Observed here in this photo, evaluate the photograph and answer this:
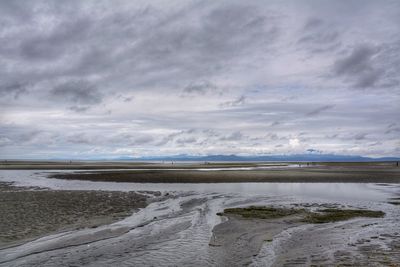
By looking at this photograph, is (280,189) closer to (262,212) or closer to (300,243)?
(262,212)

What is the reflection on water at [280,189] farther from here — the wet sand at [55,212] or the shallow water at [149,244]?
the shallow water at [149,244]

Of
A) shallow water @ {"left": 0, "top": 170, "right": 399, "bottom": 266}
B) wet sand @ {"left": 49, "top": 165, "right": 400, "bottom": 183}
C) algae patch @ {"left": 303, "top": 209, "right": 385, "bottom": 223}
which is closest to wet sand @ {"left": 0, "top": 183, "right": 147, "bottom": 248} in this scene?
shallow water @ {"left": 0, "top": 170, "right": 399, "bottom": 266}

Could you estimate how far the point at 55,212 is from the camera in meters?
23.4

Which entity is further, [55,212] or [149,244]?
[55,212]

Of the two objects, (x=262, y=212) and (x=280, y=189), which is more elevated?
(x=280, y=189)

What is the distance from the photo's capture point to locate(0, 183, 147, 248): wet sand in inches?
707

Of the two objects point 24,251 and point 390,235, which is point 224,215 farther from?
Result: point 24,251

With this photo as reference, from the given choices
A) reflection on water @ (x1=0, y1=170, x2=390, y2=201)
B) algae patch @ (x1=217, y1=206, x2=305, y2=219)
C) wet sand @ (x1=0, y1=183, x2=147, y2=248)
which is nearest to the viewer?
wet sand @ (x1=0, y1=183, x2=147, y2=248)

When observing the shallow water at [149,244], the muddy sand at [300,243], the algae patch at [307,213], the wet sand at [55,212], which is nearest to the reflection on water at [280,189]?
the wet sand at [55,212]

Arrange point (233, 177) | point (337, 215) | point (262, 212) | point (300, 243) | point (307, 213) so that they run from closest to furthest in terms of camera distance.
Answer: point (300, 243)
point (337, 215)
point (307, 213)
point (262, 212)
point (233, 177)

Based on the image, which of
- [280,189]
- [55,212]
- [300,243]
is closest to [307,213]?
[300,243]

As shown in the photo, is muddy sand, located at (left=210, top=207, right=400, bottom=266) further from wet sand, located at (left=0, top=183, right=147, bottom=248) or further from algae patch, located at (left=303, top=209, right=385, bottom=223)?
wet sand, located at (left=0, top=183, right=147, bottom=248)

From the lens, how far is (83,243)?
50.5 ft

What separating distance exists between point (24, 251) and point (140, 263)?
512cm
